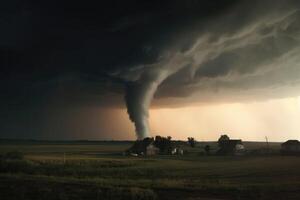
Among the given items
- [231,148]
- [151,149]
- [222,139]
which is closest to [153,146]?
[151,149]

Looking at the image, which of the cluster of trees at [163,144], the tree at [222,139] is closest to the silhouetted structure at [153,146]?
the cluster of trees at [163,144]

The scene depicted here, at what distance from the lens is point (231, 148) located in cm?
11294

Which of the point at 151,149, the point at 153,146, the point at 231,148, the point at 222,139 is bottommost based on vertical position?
the point at 231,148

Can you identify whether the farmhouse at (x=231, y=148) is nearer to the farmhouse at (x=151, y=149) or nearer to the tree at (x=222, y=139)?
the tree at (x=222, y=139)

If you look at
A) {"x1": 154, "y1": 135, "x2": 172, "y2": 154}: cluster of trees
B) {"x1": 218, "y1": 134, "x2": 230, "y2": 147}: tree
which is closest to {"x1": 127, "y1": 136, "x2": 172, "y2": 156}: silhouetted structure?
{"x1": 154, "y1": 135, "x2": 172, "y2": 154}: cluster of trees

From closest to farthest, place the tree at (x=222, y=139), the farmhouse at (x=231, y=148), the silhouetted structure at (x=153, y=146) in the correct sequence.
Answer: the farmhouse at (x=231, y=148), the silhouetted structure at (x=153, y=146), the tree at (x=222, y=139)

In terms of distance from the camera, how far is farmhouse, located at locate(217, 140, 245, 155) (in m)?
111

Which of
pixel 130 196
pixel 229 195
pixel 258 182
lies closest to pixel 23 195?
pixel 130 196

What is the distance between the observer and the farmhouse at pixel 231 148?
111 metres

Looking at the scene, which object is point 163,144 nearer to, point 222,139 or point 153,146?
point 153,146

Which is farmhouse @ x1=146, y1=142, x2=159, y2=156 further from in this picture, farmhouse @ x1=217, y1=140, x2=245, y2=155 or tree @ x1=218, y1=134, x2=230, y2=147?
farmhouse @ x1=217, y1=140, x2=245, y2=155

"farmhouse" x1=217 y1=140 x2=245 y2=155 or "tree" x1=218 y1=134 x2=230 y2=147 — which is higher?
"tree" x1=218 y1=134 x2=230 y2=147

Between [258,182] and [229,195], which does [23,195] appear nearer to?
[229,195]

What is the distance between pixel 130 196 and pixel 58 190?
6654mm
